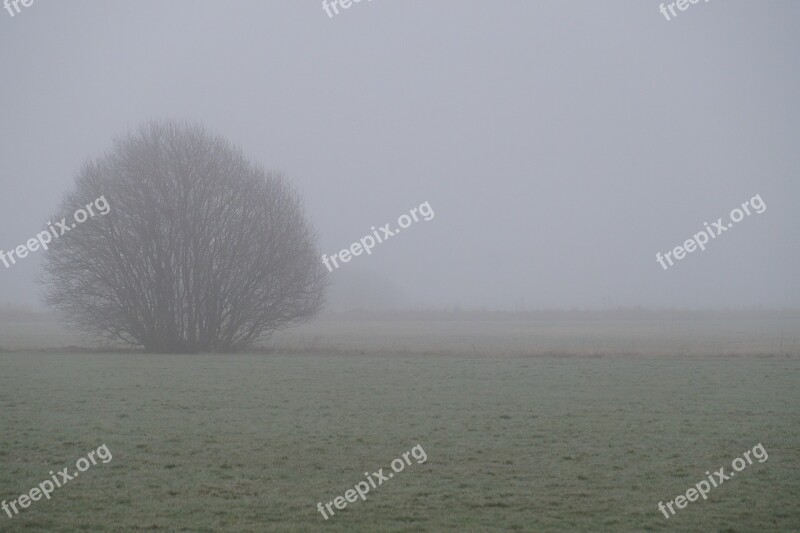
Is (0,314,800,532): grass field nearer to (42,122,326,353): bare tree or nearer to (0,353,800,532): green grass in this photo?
(0,353,800,532): green grass

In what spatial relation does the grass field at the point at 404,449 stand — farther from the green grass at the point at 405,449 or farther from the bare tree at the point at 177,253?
the bare tree at the point at 177,253

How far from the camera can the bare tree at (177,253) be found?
1703 inches

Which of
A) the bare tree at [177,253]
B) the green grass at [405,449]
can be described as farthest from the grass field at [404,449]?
the bare tree at [177,253]

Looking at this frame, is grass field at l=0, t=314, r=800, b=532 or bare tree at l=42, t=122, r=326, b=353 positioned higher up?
bare tree at l=42, t=122, r=326, b=353

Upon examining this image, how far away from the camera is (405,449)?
13.2 meters

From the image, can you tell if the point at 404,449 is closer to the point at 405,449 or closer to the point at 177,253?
the point at 405,449

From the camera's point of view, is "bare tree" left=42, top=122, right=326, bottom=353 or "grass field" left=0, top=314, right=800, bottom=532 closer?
"grass field" left=0, top=314, right=800, bottom=532

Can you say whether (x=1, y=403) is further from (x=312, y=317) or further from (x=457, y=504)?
(x=312, y=317)

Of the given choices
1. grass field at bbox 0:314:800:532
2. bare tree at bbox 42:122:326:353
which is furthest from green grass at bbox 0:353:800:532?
bare tree at bbox 42:122:326:353

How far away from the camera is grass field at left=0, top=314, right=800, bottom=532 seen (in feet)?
30.0

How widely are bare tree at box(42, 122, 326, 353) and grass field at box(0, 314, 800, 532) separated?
1875 cm

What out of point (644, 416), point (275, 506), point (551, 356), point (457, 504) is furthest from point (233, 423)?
point (551, 356)

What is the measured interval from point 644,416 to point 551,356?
19.2 meters

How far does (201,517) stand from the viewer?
29.5 feet
